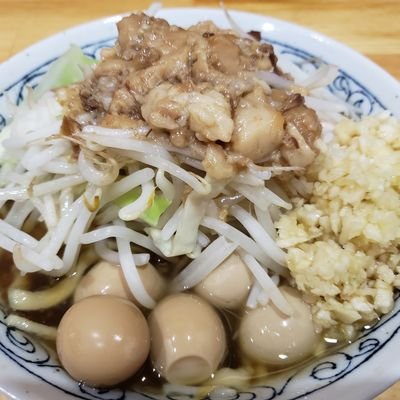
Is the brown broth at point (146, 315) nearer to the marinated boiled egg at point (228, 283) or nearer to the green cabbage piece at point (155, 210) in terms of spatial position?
the marinated boiled egg at point (228, 283)

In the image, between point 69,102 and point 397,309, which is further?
point 69,102

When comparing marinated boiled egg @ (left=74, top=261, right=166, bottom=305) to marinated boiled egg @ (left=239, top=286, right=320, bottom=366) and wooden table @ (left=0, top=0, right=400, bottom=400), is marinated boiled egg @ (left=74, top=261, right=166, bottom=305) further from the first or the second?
wooden table @ (left=0, top=0, right=400, bottom=400)

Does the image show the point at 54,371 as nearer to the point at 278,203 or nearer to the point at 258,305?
the point at 258,305

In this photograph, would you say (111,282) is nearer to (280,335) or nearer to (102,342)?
(102,342)

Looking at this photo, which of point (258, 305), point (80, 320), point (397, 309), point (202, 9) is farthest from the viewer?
point (202, 9)

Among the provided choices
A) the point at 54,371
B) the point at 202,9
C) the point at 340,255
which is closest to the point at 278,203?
the point at 340,255

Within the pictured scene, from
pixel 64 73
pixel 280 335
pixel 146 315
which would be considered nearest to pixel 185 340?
pixel 146 315
